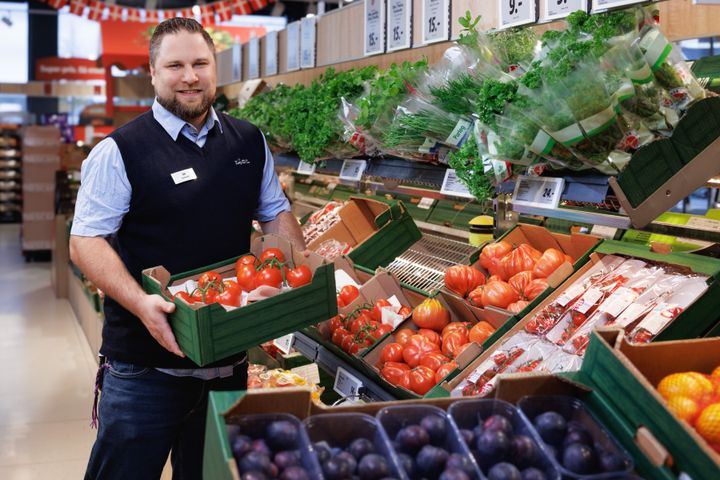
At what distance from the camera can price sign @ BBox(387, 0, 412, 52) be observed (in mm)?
4102

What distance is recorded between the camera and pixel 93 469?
262 cm

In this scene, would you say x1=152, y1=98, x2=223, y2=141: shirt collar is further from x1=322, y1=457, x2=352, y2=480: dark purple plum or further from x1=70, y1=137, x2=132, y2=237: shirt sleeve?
x1=322, y1=457, x2=352, y2=480: dark purple plum

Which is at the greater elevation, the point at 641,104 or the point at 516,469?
the point at 641,104

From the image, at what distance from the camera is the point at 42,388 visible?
5770mm

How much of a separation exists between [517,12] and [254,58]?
424 cm

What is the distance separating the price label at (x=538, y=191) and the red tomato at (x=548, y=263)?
55 cm

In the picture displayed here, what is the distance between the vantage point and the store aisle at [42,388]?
4555mm

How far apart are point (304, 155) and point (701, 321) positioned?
2.43 metres

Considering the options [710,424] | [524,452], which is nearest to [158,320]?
[524,452]

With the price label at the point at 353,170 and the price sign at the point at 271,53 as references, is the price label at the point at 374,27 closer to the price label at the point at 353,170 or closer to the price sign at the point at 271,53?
the price label at the point at 353,170

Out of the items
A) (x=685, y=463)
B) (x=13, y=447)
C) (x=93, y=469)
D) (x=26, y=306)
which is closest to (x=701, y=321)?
(x=685, y=463)

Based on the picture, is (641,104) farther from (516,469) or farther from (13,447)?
(13,447)

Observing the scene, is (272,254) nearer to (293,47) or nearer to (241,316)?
(241,316)

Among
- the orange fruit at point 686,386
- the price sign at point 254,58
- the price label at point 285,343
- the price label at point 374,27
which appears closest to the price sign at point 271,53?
the price sign at point 254,58
